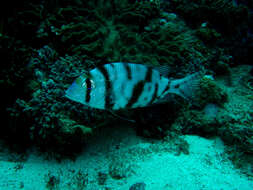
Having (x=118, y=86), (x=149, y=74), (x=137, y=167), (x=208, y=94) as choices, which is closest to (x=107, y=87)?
(x=118, y=86)

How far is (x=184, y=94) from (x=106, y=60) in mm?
1571

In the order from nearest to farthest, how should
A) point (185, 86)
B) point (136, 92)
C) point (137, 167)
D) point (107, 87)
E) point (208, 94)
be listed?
point (107, 87) → point (136, 92) → point (185, 86) → point (137, 167) → point (208, 94)

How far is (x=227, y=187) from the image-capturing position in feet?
9.58

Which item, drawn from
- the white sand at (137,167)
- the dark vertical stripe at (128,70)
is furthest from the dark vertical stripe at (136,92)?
the white sand at (137,167)

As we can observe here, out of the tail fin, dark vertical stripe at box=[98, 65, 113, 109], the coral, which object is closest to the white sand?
the coral

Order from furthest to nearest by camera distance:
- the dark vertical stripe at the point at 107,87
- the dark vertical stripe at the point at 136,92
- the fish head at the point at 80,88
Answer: the dark vertical stripe at the point at 136,92 → the dark vertical stripe at the point at 107,87 → the fish head at the point at 80,88

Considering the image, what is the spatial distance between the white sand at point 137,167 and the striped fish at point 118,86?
1.41 meters

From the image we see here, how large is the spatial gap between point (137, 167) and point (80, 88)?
6.52ft

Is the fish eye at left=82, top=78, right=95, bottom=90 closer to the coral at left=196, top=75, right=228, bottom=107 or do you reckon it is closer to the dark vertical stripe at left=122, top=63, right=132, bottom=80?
the dark vertical stripe at left=122, top=63, right=132, bottom=80

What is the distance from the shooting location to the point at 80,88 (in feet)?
6.20

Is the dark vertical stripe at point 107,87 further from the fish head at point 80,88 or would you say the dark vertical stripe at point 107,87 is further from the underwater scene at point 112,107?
the fish head at point 80,88

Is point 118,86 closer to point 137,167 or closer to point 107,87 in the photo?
point 107,87

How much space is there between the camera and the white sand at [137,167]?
298cm

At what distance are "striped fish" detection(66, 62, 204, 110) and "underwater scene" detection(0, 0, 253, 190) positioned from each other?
0.01 metres
